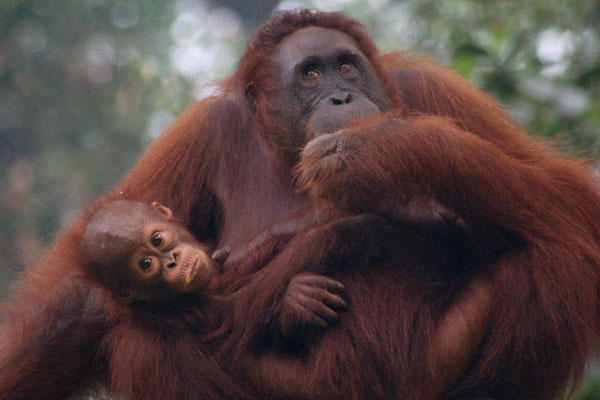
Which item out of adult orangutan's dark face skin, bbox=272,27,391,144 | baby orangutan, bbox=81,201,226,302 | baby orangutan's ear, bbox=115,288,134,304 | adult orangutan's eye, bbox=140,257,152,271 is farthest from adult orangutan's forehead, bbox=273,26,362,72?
baby orangutan's ear, bbox=115,288,134,304

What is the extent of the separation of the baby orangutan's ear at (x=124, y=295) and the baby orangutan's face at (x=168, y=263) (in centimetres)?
6

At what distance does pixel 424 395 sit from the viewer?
2.94 meters

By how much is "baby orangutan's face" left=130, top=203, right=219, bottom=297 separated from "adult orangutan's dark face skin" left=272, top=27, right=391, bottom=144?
0.68 metres

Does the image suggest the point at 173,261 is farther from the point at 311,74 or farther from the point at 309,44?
the point at 309,44

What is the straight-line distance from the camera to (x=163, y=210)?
3465 mm

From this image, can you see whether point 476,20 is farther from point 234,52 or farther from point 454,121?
point 234,52

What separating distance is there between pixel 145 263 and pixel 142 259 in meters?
0.02

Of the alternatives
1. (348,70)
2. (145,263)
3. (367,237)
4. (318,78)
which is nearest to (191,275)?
(145,263)

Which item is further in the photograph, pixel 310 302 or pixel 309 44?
pixel 309 44

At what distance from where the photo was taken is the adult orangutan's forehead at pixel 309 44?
3.50m

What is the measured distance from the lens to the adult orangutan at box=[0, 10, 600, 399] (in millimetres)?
2932

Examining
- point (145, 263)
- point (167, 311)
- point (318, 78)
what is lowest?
point (167, 311)

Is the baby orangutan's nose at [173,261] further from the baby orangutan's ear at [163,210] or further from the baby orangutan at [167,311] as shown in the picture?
the baby orangutan's ear at [163,210]

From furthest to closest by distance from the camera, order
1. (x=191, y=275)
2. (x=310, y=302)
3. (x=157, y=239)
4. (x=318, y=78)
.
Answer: (x=318, y=78), (x=157, y=239), (x=191, y=275), (x=310, y=302)
